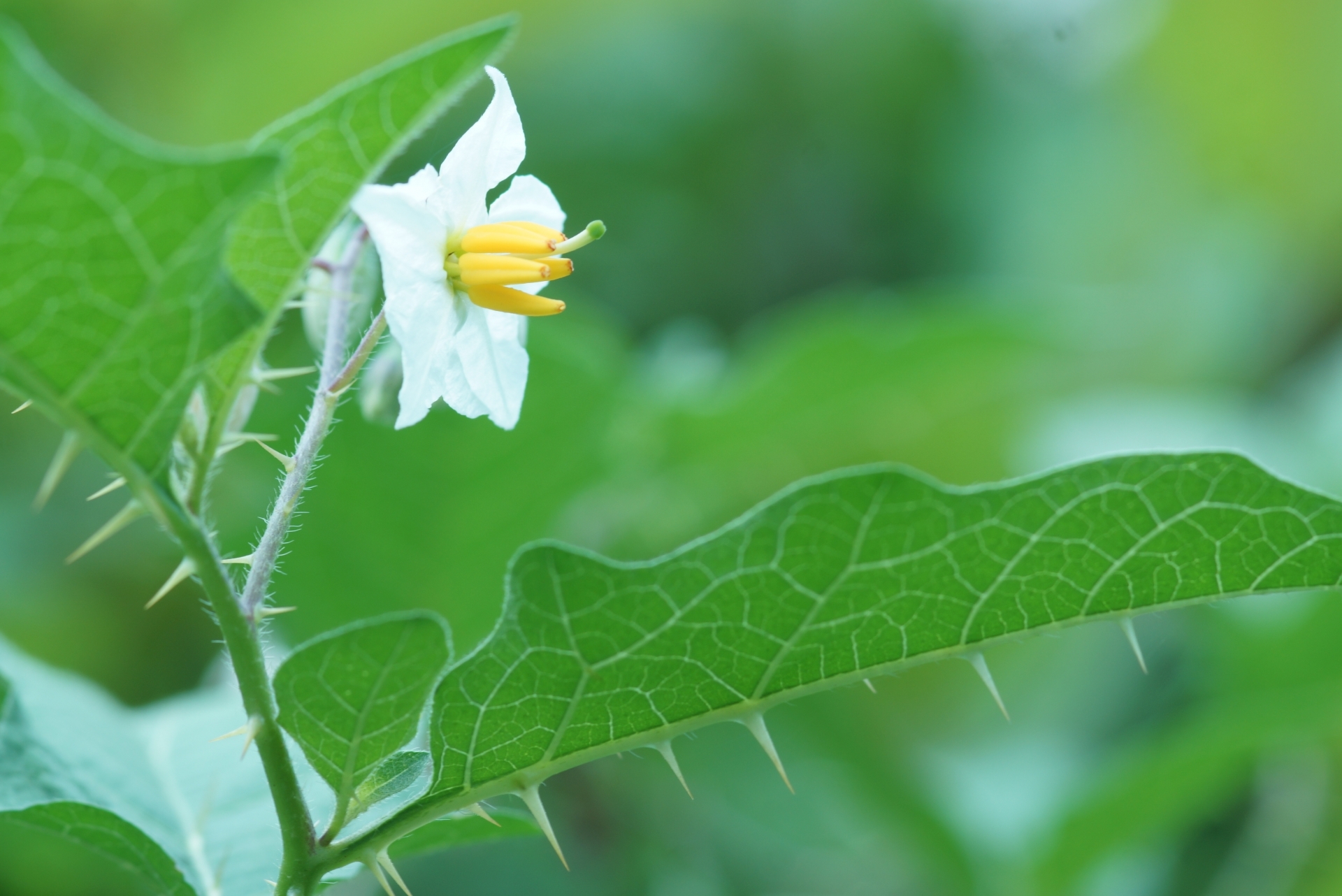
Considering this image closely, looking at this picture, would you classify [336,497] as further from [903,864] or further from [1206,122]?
[1206,122]

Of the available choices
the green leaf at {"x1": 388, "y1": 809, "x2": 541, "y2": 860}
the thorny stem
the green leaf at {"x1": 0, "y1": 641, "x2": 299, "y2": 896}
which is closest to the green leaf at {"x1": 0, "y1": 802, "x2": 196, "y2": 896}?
the green leaf at {"x1": 0, "y1": 641, "x2": 299, "y2": 896}

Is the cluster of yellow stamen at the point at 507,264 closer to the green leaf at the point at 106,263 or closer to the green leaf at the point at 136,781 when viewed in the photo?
the green leaf at the point at 106,263

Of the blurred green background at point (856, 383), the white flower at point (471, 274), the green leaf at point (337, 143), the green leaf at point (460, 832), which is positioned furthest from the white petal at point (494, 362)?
the blurred green background at point (856, 383)

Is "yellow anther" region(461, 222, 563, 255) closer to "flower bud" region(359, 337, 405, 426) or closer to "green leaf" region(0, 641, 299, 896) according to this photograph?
"flower bud" region(359, 337, 405, 426)

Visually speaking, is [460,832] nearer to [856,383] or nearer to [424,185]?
[424,185]

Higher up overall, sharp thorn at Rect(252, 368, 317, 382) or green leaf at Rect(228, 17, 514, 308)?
green leaf at Rect(228, 17, 514, 308)

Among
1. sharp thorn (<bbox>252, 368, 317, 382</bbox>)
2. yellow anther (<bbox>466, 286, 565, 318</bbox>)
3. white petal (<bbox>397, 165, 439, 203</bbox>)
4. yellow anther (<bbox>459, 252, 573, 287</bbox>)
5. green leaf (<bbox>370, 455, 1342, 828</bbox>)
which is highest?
white petal (<bbox>397, 165, 439, 203</bbox>)
